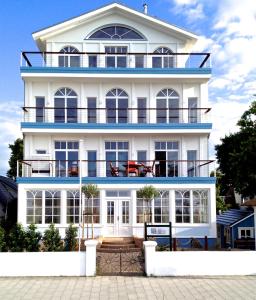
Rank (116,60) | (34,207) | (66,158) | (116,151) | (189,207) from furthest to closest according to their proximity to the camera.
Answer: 1. (116,60)
2. (116,151)
3. (66,158)
4. (189,207)
5. (34,207)

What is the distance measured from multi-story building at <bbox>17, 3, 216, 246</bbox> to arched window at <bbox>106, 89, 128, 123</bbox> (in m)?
0.06

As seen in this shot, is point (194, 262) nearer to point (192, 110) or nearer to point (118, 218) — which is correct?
point (118, 218)

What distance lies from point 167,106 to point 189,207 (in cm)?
600

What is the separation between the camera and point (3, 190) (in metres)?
30.0

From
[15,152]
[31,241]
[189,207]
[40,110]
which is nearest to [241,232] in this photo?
[189,207]

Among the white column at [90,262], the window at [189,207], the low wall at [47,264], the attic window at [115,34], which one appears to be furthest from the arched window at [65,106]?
the white column at [90,262]

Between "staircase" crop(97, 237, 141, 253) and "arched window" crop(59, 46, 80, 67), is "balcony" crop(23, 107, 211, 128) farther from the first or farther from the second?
"staircase" crop(97, 237, 141, 253)

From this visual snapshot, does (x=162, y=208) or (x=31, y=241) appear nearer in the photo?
(x=31, y=241)

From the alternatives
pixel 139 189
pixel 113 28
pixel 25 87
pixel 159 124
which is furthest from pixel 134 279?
pixel 113 28

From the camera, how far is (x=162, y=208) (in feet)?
83.4

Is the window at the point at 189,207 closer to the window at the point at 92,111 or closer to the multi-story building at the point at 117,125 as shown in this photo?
the multi-story building at the point at 117,125

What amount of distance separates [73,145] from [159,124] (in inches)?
197

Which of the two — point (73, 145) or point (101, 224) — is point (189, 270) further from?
point (73, 145)

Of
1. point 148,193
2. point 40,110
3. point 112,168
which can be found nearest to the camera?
point 148,193
